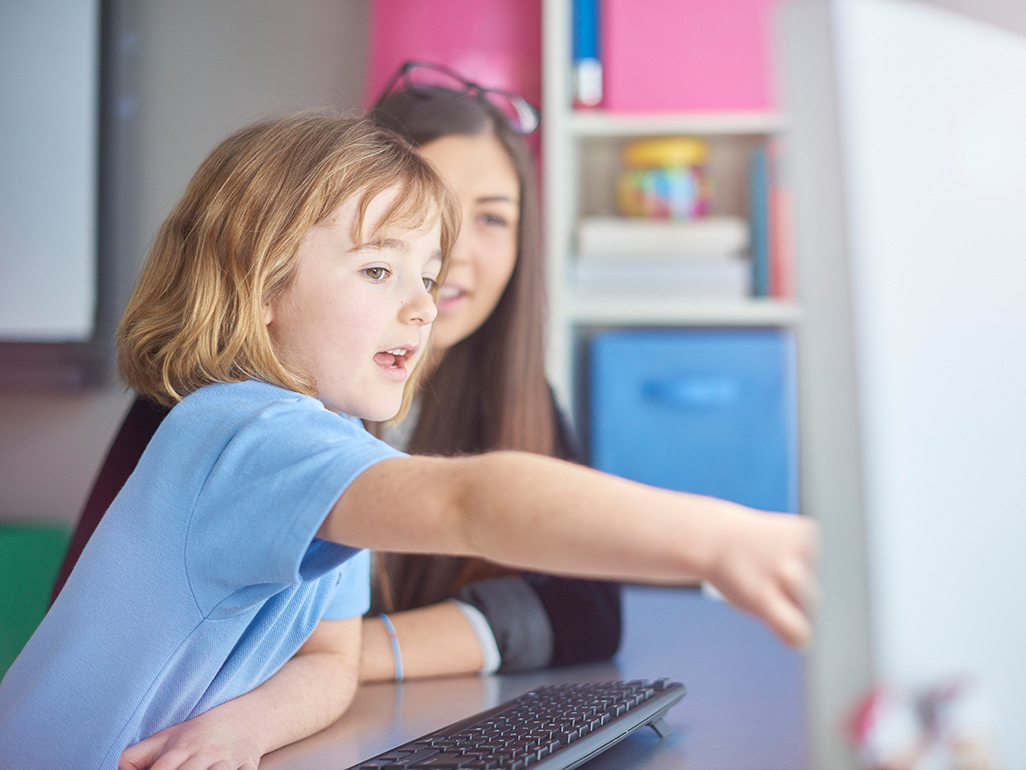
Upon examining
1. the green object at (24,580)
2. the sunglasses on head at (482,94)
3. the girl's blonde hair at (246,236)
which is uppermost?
the sunglasses on head at (482,94)

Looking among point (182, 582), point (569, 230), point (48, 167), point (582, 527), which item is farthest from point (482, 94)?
point (48, 167)

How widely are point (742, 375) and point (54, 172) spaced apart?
4.45 ft

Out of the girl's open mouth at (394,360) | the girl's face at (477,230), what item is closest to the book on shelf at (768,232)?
the girl's face at (477,230)

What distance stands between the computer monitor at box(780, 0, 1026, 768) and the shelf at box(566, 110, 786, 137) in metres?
1.33

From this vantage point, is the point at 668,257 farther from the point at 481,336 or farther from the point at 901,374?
the point at 901,374

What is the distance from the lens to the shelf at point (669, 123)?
5.29ft

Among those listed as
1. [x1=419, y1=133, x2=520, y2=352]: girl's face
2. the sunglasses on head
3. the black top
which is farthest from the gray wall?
the black top

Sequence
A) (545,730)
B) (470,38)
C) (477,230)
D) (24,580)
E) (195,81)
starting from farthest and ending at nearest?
(195,81), (470,38), (24,580), (477,230), (545,730)

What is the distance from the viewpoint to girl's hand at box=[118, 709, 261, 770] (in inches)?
19.7

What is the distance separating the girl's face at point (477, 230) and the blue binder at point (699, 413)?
0.56 metres

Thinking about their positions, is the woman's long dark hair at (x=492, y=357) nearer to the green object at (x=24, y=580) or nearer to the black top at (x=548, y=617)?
the black top at (x=548, y=617)

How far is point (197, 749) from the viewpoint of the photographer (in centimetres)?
51

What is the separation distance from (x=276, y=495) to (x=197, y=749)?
18 cm

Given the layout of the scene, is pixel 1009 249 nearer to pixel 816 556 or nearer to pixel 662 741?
pixel 816 556
